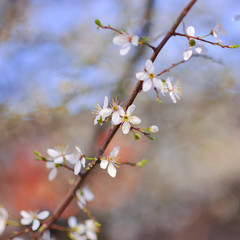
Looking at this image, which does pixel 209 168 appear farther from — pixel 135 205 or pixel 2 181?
pixel 2 181

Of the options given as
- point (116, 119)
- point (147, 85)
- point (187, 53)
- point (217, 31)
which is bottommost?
point (116, 119)

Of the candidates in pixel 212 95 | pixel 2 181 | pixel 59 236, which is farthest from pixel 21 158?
pixel 212 95

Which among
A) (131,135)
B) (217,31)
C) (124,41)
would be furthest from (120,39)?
(131,135)

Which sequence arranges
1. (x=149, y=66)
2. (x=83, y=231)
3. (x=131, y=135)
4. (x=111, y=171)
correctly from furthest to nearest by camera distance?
(x=131, y=135) → (x=83, y=231) → (x=111, y=171) → (x=149, y=66)

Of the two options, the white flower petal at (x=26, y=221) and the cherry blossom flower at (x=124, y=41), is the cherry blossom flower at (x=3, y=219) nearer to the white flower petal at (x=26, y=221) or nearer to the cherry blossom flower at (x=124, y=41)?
the white flower petal at (x=26, y=221)

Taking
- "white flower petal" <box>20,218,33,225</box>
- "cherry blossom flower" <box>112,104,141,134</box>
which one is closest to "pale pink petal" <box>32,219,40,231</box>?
"white flower petal" <box>20,218,33,225</box>

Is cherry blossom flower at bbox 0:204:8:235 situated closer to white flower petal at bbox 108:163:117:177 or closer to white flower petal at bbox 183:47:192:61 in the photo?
white flower petal at bbox 108:163:117:177

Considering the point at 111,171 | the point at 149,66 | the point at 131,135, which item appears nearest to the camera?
the point at 149,66

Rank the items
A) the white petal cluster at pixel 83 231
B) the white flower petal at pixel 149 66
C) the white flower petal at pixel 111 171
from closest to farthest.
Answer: the white flower petal at pixel 149 66, the white flower petal at pixel 111 171, the white petal cluster at pixel 83 231

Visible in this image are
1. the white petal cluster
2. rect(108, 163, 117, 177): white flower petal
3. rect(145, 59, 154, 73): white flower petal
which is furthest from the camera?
the white petal cluster

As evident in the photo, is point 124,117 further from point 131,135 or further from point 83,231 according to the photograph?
point 131,135

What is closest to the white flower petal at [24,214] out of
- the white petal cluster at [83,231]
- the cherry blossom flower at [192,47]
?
the white petal cluster at [83,231]

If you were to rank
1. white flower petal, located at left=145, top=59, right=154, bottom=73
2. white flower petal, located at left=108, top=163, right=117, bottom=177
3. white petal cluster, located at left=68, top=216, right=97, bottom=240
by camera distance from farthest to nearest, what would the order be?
white petal cluster, located at left=68, top=216, right=97, bottom=240 < white flower petal, located at left=108, top=163, right=117, bottom=177 < white flower petal, located at left=145, top=59, right=154, bottom=73
